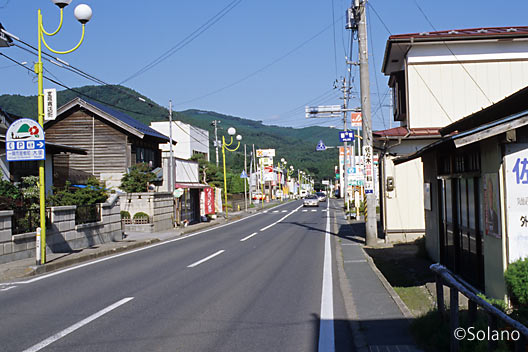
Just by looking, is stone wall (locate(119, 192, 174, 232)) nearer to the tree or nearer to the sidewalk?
the tree

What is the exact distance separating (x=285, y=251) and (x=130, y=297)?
908cm

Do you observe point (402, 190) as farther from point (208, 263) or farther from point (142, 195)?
point (142, 195)

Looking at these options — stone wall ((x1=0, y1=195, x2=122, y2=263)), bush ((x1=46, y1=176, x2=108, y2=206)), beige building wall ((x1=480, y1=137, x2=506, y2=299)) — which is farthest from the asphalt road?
bush ((x1=46, y1=176, x2=108, y2=206))

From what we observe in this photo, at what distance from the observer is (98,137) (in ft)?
111

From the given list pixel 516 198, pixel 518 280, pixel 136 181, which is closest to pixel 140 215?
pixel 136 181

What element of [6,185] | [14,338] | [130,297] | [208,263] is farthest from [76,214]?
[14,338]

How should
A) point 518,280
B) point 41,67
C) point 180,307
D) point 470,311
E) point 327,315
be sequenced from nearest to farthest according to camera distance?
1. point 470,311
2. point 518,280
3. point 327,315
4. point 180,307
5. point 41,67

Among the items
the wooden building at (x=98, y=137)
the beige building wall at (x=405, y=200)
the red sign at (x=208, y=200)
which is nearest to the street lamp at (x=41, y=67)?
the beige building wall at (x=405, y=200)

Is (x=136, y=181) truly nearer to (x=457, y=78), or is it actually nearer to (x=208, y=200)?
(x=208, y=200)

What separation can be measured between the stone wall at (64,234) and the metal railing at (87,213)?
0.68ft

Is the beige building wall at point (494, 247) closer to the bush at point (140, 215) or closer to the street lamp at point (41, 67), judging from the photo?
the street lamp at point (41, 67)

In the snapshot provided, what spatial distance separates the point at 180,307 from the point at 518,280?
18.6 ft

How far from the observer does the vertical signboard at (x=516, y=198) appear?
309 inches

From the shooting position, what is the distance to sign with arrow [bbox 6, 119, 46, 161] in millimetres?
14172
